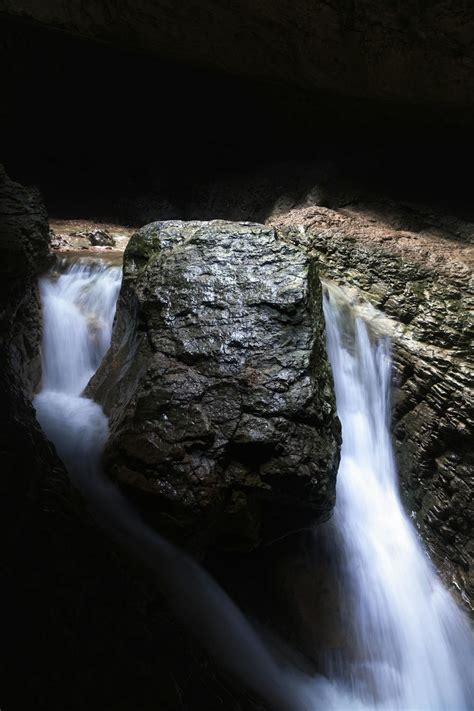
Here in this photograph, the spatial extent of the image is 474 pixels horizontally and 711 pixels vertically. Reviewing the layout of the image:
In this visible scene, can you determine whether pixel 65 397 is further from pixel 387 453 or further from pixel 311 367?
pixel 387 453

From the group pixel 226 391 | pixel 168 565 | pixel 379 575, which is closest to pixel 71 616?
pixel 168 565

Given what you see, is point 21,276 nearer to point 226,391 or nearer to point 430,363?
point 226,391

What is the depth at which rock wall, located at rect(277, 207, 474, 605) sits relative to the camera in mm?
3646

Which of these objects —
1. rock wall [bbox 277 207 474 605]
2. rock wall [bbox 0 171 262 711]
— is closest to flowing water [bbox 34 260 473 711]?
rock wall [bbox 277 207 474 605]

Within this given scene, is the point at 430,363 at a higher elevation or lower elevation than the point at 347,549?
higher

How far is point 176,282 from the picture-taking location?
3439 mm

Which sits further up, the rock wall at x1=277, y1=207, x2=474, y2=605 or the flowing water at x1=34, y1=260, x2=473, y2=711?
the rock wall at x1=277, y1=207, x2=474, y2=605

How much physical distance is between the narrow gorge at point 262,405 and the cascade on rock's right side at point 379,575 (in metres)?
0.02

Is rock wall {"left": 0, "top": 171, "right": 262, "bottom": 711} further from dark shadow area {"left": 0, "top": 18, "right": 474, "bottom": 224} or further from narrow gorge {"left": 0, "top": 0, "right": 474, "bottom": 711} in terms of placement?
dark shadow area {"left": 0, "top": 18, "right": 474, "bottom": 224}

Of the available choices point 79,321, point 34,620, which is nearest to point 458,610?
point 34,620

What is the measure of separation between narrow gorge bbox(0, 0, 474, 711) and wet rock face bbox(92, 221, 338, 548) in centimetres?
2

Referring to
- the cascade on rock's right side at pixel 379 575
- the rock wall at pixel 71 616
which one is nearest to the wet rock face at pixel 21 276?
the rock wall at pixel 71 616

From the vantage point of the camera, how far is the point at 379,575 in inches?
134

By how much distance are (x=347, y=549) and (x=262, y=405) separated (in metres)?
1.59
